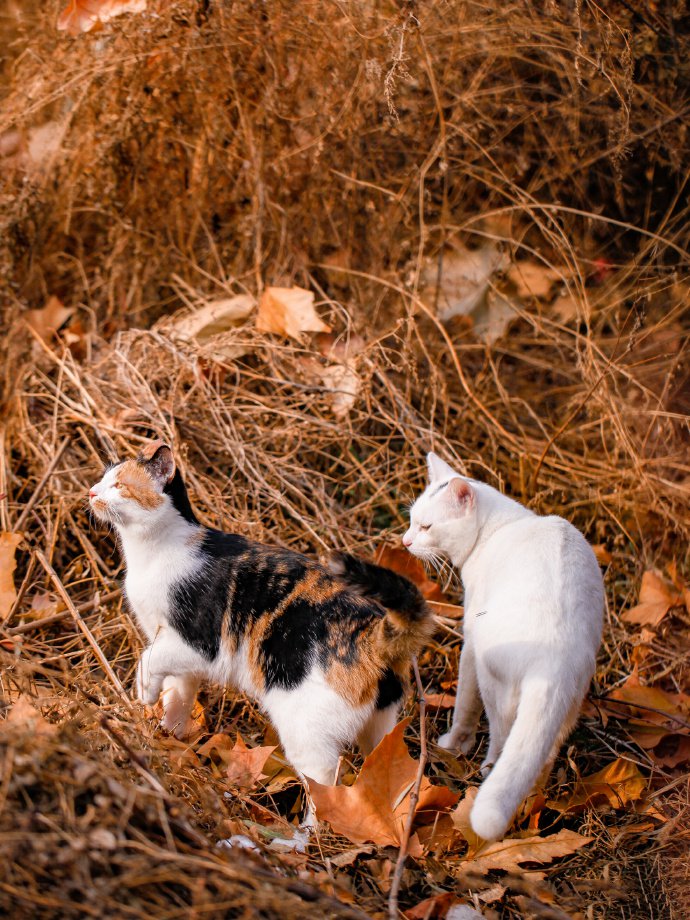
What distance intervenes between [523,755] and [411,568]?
1148 millimetres

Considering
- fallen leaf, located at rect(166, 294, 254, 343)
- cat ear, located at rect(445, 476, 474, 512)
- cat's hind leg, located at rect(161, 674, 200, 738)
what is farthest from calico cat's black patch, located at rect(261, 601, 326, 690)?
fallen leaf, located at rect(166, 294, 254, 343)

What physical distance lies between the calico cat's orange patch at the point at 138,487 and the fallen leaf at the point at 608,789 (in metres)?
1.44

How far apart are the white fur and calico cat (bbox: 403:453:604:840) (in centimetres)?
33

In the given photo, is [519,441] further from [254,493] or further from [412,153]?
[412,153]

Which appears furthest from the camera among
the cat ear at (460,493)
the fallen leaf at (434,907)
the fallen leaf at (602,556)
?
the fallen leaf at (602,556)

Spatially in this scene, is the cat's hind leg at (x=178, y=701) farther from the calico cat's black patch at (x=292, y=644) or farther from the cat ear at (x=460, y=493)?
the cat ear at (x=460, y=493)

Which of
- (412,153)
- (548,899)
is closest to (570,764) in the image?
(548,899)

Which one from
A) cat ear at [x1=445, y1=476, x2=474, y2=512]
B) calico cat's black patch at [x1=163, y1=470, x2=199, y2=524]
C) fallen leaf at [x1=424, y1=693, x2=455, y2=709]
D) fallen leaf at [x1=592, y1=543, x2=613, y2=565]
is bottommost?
fallen leaf at [x1=592, y1=543, x2=613, y2=565]

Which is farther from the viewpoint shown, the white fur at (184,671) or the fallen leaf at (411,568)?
the fallen leaf at (411,568)

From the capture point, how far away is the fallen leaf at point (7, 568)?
2.91 meters

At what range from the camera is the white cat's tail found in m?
1.96

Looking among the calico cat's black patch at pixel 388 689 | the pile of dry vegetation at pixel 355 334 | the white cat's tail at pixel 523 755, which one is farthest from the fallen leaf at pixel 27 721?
the white cat's tail at pixel 523 755

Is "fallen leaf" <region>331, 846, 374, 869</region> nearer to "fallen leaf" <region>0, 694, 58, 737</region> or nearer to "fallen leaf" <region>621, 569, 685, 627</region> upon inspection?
"fallen leaf" <region>0, 694, 58, 737</region>

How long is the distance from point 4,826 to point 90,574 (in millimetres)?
1717
